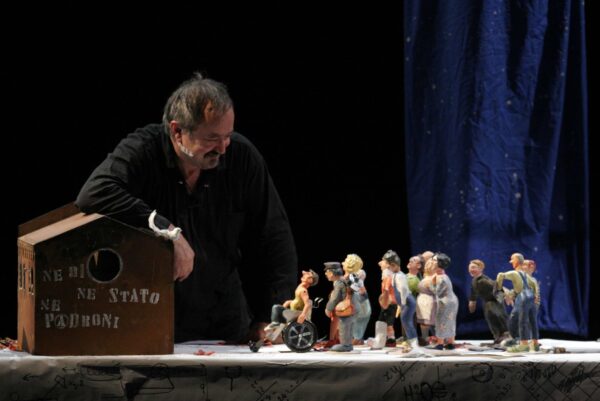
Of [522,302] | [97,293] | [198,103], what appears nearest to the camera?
[97,293]

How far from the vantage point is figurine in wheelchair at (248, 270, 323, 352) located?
2.58 meters

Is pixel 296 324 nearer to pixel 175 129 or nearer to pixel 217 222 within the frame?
pixel 217 222

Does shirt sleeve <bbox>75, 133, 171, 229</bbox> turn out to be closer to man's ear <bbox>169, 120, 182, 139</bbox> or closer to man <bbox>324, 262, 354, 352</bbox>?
man's ear <bbox>169, 120, 182, 139</bbox>

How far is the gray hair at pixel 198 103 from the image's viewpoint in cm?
275

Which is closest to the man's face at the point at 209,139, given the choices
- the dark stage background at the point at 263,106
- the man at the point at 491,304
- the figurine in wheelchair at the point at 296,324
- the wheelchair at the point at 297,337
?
the figurine in wheelchair at the point at 296,324

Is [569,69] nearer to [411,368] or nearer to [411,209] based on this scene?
[411,209]

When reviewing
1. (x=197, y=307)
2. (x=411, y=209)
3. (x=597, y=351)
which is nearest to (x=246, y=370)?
(x=197, y=307)

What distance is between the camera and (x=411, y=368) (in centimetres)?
237

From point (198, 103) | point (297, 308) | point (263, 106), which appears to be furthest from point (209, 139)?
point (263, 106)

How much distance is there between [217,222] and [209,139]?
313 mm

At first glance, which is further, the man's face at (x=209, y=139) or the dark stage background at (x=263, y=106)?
the dark stage background at (x=263, y=106)

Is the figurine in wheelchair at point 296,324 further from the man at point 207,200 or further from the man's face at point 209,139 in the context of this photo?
the man's face at point 209,139

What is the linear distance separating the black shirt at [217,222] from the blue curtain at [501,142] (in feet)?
3.81

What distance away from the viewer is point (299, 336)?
8.48 feet
